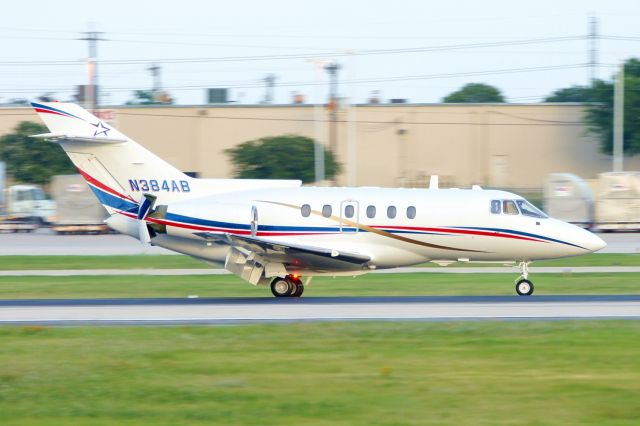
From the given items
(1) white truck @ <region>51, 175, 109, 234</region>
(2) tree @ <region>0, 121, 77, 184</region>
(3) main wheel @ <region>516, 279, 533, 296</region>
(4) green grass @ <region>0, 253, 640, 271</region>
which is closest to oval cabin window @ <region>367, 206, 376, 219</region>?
(3) main wheel @ <region>516, 279, 533, 296</region>

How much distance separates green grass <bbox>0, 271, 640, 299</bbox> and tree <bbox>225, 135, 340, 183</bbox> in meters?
36.6

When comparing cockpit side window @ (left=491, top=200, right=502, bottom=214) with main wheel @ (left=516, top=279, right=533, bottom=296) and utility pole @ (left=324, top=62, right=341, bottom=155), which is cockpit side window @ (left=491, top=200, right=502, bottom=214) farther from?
utility pole @ (left=324, top=62, right=341, bottom=155)

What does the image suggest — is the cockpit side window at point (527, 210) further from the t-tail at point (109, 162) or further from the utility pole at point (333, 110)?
the utility pole at point (333, 110)

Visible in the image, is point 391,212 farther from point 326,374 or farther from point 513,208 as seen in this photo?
point 326,374

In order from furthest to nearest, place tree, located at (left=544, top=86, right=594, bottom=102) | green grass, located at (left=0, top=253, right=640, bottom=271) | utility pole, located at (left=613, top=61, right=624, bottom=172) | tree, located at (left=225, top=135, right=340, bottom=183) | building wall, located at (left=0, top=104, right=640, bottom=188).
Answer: tree, located at (left=544, top=86, right=594, bottom=102) → building wall, located at (left=0, top=104, right=640, bottom=188) → utility pole, located at (left=613, top=61, right=624, bottom=172) → tree, located at (left=225, top=135, right=340, bottom=183) → green grass, located at (left=0, top=253, right=640, bottom=271)

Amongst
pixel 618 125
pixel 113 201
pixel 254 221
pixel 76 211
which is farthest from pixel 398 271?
pixel 618 125

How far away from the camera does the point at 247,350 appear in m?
15.5

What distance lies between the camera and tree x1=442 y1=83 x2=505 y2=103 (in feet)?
345

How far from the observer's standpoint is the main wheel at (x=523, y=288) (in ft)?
77.4

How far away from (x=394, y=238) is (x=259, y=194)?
344cm

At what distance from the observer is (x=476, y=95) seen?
108m

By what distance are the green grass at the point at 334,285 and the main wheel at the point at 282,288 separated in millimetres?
1223

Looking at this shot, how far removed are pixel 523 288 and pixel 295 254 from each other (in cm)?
547

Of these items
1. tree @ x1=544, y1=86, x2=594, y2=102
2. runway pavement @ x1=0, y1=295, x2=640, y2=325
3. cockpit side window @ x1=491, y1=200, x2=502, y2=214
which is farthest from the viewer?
tree @ x1=544, y1=86, x2=594, y2=102
